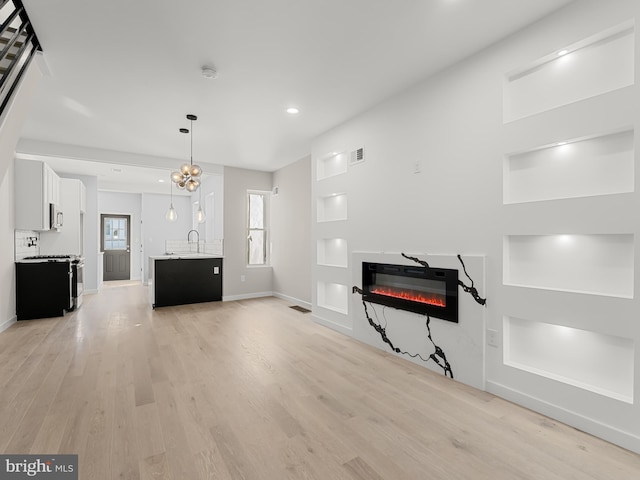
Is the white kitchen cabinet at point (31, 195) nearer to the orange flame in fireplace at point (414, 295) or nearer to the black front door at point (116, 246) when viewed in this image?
the black front door at point (116, 246)

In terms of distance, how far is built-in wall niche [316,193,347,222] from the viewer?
456 centimetres

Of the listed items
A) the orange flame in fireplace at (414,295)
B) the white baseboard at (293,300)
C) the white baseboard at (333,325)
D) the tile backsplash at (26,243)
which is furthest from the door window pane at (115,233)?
the orange flame in fireplace at (414,295)

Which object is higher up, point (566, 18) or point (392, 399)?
point (566, 18)

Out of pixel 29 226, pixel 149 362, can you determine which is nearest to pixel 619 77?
pixel 149 362

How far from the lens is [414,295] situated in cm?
329

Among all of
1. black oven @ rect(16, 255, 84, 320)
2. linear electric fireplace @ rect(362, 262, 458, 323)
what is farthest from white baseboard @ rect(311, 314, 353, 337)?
black oven @ rect(16, 255, 84, 320)

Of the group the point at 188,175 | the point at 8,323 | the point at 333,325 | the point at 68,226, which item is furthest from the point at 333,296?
the point at 68,226

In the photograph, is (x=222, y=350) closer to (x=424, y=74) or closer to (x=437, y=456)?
(x=437, y=456)

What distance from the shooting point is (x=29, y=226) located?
199 inches

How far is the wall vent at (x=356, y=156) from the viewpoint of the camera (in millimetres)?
3996

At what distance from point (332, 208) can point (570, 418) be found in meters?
3.47

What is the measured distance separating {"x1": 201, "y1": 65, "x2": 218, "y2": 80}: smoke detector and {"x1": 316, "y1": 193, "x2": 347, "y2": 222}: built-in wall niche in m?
2.10

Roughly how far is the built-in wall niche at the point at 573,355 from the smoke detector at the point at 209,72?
3375 mm

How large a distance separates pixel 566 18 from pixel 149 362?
4.54 m
